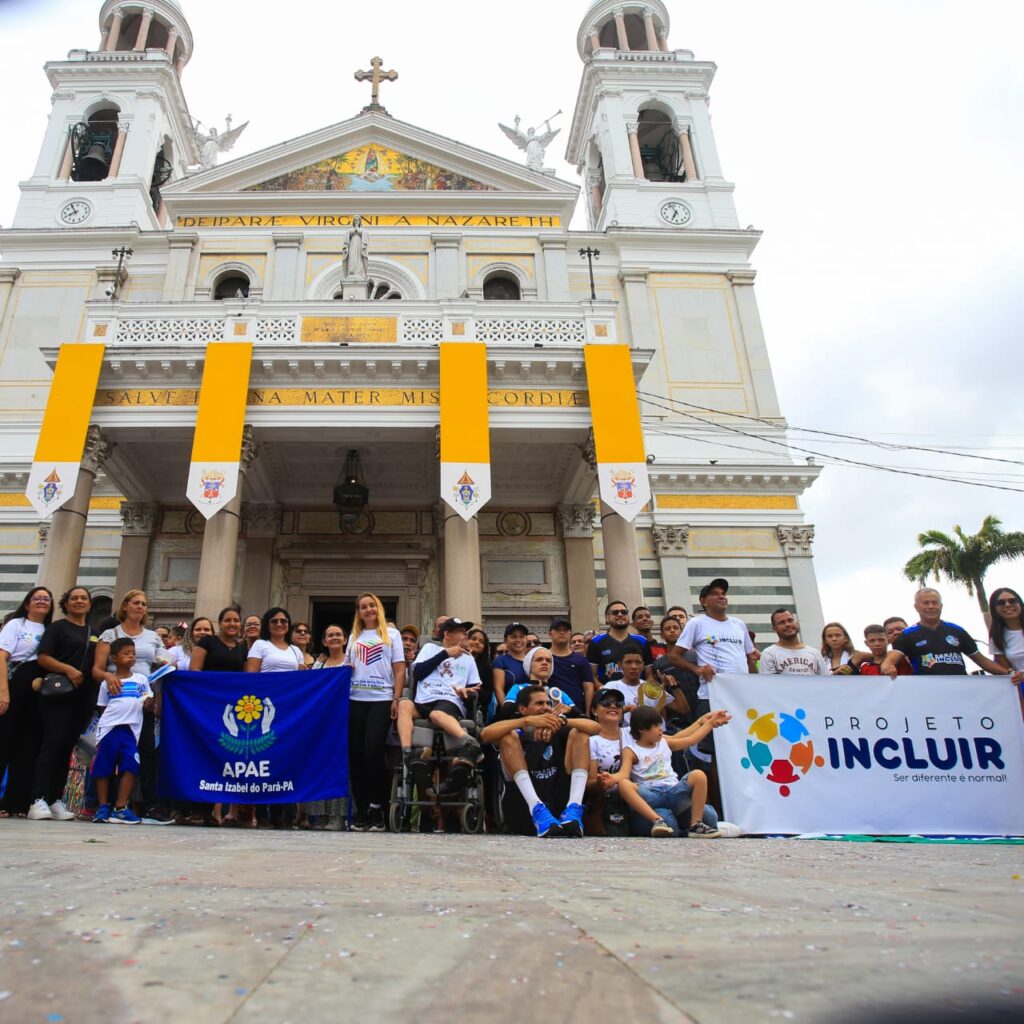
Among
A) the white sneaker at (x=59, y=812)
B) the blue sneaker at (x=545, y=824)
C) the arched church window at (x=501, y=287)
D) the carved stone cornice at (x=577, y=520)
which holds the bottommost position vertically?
the blue sneaker at (x=545, y=824)

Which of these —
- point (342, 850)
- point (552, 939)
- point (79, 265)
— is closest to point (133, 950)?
point (552, 939)

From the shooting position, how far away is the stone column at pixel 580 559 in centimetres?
1611

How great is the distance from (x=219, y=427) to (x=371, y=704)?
784 cm

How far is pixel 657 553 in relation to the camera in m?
17.5

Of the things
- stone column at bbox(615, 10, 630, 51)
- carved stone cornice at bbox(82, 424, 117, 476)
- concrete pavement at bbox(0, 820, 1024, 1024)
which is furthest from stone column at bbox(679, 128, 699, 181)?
concrete pavement at bbox(0, 820, 1024, 1024)

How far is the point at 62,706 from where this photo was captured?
5.83m

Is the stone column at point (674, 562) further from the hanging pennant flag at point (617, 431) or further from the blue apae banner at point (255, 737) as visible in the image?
the blue apae banner at point (255, 737)

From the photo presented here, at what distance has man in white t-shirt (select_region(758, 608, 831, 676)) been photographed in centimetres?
656

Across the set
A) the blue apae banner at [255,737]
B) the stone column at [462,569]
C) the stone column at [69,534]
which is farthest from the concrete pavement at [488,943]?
the stone column at [69,534]

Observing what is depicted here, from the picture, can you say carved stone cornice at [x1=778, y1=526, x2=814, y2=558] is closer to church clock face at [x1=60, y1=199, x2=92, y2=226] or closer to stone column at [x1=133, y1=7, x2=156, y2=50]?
church clock face at [x1=60, y1=199, x2=92, y2=226]

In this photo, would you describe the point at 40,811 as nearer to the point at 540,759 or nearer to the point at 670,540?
the point at 540,759

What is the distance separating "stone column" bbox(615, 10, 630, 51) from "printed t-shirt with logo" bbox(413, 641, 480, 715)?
26136mm

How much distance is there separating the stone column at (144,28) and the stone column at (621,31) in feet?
53.8

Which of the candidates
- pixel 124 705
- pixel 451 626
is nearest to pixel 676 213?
pixel 451 626
